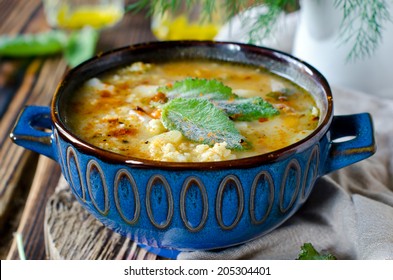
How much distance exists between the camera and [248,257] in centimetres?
122

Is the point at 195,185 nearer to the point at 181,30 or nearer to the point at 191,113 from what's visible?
the point at 191,113

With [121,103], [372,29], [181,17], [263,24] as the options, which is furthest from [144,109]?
[181,17]

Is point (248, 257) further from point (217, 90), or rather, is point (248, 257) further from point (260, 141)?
point (217, 90)

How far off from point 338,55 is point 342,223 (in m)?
0.60

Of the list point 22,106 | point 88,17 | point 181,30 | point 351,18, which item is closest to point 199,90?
point 351,18

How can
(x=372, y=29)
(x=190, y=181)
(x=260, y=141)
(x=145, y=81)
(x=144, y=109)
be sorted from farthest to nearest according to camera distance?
(x=372, y=29), (x=145, y=81), (x=144, y=109), (x=260, y=141), (x=190, y=181)

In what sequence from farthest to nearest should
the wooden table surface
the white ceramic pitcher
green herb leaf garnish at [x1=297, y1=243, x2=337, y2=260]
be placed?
the white ceramic pitcher, the wooden table surface, green herb leaf garnish at [x1=297, y1=243, x2=337, y2=260]

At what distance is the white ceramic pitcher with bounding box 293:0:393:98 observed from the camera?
5.54 feet

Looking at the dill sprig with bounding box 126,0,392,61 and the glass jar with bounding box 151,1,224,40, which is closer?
the dill sprig with bounding box 126,0,392,61

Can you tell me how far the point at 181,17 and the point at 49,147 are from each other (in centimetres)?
111

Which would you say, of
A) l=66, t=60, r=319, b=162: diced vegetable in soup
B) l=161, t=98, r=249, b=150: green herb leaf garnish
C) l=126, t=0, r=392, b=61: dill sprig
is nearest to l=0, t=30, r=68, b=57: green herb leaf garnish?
l=126, t=0, r=392, b=61: dill sprig

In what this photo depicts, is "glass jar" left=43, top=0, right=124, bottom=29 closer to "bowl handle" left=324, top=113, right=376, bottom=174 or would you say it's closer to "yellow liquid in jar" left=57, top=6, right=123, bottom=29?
"yellow liquid in jar" left=57, top=6, right=123, bottom=29

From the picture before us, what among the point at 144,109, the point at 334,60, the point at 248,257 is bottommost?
the point at 248,257

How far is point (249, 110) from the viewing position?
48.1 inches
